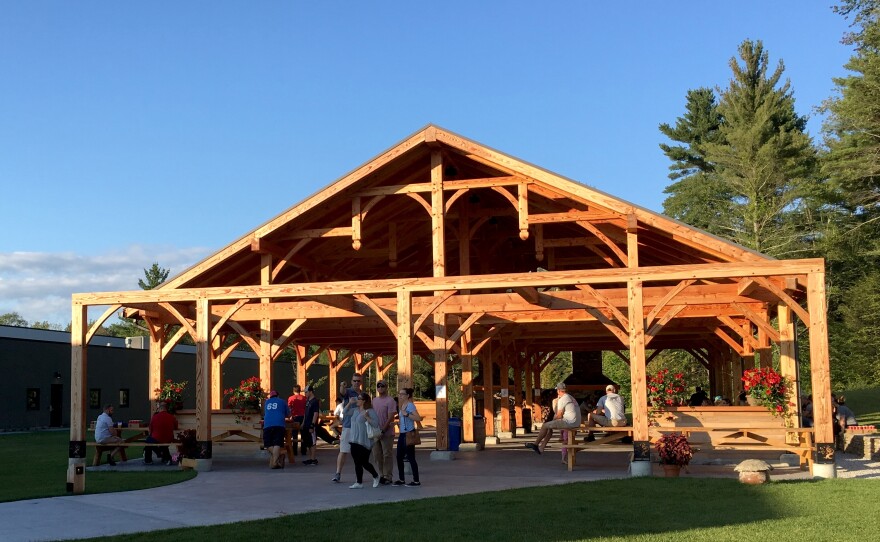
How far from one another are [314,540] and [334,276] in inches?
569

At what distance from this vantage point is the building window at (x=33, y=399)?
31094 millimetres

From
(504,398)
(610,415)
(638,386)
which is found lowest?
(504,398)

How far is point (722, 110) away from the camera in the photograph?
40.8 meters

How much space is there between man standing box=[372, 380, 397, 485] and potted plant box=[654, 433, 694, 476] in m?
3.83

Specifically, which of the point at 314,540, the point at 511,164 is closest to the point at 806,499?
the point at 314,540

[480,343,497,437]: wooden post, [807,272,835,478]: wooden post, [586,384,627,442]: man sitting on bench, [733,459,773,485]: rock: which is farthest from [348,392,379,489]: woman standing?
[480,343,497,437]: wooden post

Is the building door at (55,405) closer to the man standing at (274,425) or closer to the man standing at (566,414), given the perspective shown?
the man standing at (274,425)

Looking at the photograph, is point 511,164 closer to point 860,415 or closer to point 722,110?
point 860,415

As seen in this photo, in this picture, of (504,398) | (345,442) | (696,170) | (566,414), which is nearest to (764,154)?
(696,170)

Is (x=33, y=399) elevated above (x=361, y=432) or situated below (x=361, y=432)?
below

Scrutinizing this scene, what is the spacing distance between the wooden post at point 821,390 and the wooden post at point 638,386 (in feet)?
7.60

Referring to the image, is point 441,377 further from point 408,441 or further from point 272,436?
point 408,441

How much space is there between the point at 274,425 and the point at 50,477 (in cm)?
361

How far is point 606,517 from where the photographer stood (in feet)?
28.2
